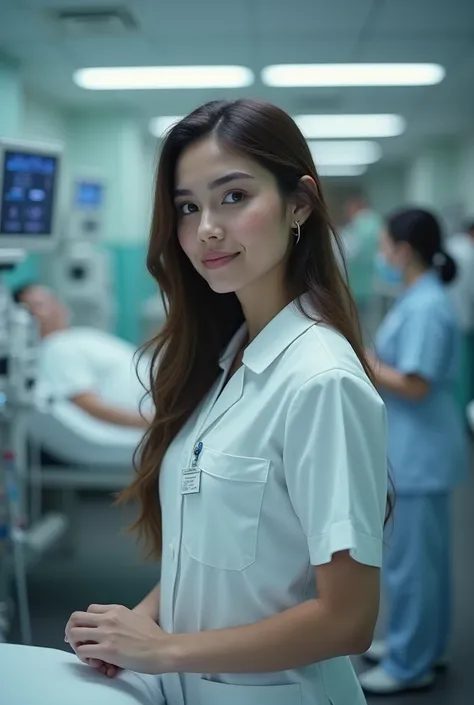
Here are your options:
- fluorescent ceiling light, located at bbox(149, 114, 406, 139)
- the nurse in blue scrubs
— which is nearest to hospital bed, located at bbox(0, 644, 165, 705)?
the nurse in blue scrubs

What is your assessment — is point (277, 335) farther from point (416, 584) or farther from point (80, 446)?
point (80, 446)

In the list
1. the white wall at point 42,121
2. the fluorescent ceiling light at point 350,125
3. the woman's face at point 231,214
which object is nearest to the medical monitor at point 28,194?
the woman's face at point 231,214

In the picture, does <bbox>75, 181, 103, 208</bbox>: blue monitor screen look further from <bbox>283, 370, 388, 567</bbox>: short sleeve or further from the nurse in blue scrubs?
<bbox>283, 370, 388, 567</bbox>: short sleeve

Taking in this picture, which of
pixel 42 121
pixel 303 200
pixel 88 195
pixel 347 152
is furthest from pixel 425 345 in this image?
pixel 347 152

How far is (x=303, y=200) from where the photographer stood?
3.34 ft

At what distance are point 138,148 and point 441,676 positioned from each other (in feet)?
17.8

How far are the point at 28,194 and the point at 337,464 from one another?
5.70 feet

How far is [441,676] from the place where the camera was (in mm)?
2322

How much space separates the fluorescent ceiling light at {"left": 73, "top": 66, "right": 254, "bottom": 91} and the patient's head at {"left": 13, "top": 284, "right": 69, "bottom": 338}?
225 centimetres

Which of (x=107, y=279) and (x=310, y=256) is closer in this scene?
(x=310, y=256)

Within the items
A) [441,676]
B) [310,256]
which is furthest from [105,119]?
[310,256]

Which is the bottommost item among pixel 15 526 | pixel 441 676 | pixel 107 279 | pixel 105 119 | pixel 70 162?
pixel 441 676

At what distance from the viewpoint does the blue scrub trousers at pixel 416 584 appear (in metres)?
2.23

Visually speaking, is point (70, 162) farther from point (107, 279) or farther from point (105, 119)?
point (107, 279)
